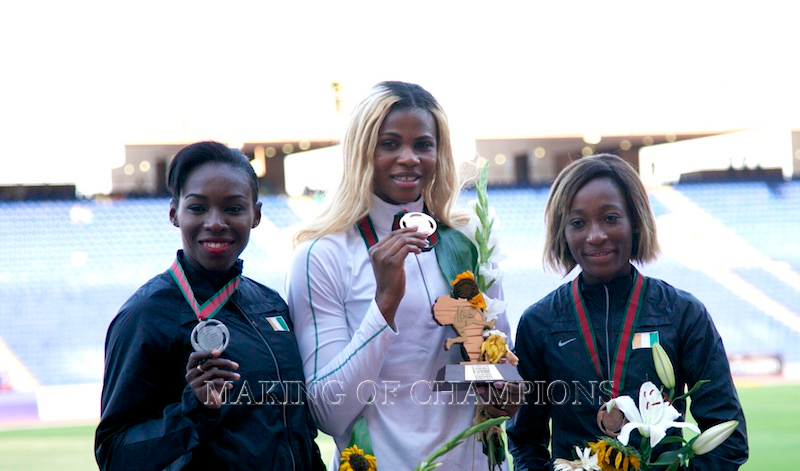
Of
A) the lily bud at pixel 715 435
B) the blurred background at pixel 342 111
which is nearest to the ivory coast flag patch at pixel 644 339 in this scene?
the lily bud at pixel 715 435

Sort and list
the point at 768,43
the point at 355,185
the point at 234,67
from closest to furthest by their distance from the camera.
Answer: the point at 355,185 < the point at 234,67 < the point at 768,43

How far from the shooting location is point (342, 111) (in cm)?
1680

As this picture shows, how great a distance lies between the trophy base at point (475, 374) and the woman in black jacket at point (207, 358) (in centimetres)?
36

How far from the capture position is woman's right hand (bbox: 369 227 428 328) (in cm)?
234

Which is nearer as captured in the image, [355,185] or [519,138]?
[355,185]

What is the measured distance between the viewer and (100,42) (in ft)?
61.9

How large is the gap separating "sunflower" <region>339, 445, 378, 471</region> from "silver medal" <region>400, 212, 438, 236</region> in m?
0.56

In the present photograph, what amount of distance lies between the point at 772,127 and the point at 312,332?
1963cm

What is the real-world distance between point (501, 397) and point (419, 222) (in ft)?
1.58

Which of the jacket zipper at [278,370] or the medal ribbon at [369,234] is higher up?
the medal ribbon at [369,234]

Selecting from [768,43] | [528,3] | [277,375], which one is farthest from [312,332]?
[768,43]

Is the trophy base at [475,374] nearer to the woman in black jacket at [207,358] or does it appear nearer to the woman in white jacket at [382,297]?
the woman in white jacket at [382,297]

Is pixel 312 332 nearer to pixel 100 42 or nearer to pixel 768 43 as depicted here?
Answer: pixel 100 42

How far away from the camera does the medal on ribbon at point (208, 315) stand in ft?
6.73
